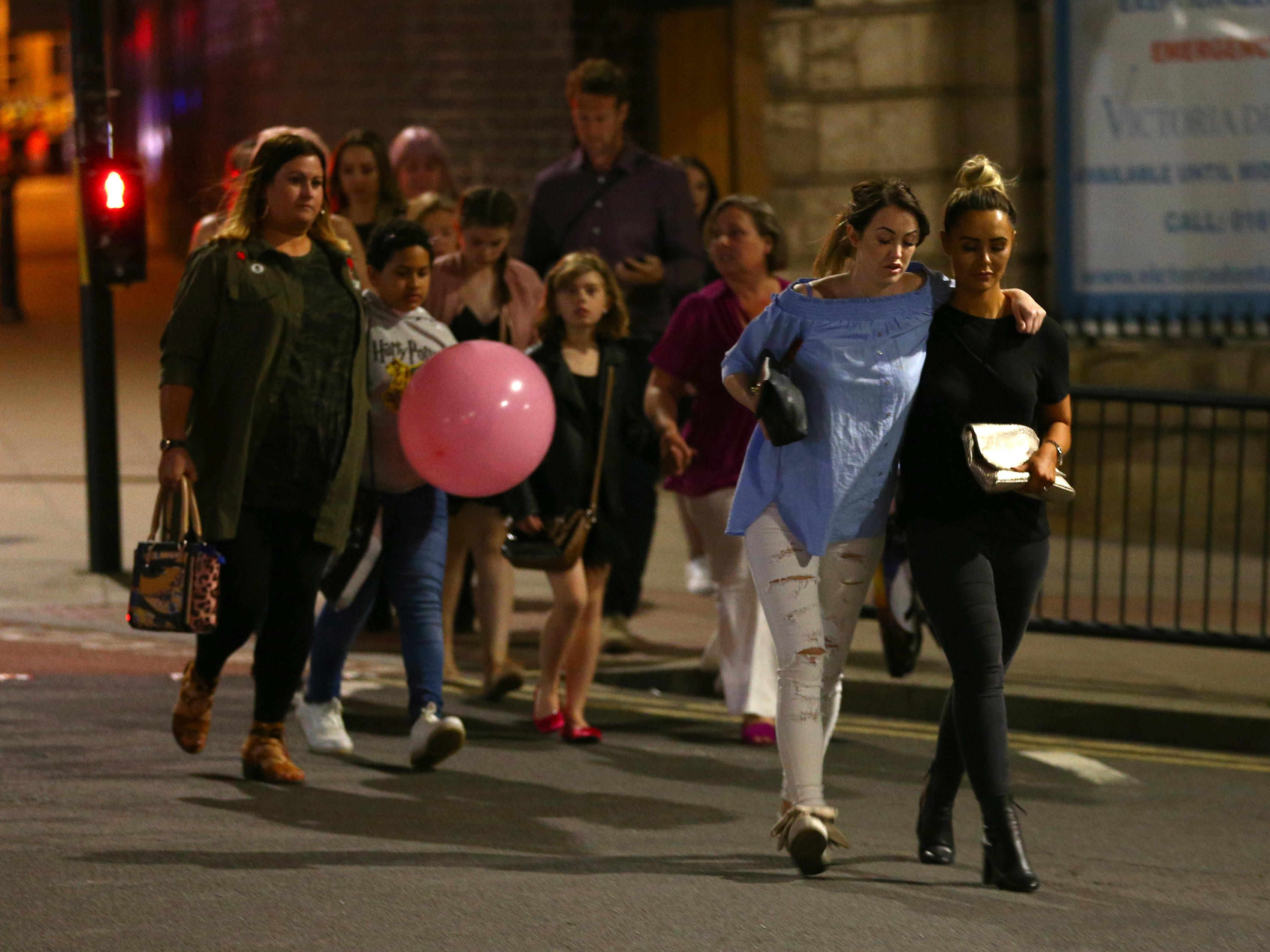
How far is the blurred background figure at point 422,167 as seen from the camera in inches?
403

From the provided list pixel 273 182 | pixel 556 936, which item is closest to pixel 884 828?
pixel 556 936

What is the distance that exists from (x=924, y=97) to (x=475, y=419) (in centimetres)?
630

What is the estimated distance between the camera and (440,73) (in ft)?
53.6

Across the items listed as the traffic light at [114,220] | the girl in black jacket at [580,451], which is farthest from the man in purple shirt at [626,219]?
the traffic light at [114,220]

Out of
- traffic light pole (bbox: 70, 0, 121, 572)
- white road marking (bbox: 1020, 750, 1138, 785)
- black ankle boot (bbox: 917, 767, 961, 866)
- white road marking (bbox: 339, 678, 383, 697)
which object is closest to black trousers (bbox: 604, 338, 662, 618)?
white road marking (bbox: 339, 678, 383, 697)

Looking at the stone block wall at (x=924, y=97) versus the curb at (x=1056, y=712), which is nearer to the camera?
the curb at (x=1056, y=712)

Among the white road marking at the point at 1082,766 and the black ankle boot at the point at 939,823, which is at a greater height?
the black ankle boot at the point at 939,823

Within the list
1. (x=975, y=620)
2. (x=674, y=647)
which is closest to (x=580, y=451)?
(x=674, y=647)

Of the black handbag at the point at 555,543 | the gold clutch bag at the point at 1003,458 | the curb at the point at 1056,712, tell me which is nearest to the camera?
the gold clutch bag at the point at 1003,458

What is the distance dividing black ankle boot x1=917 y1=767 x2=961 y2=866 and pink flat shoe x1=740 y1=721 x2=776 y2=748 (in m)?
1.70

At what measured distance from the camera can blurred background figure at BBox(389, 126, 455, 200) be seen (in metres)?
10.2

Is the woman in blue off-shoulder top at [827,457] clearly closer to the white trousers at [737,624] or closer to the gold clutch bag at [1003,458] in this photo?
the gold clutch bag at [1003,458]

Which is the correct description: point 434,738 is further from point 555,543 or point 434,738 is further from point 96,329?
point 96,329

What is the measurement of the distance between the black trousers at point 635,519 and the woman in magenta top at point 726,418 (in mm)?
1154
